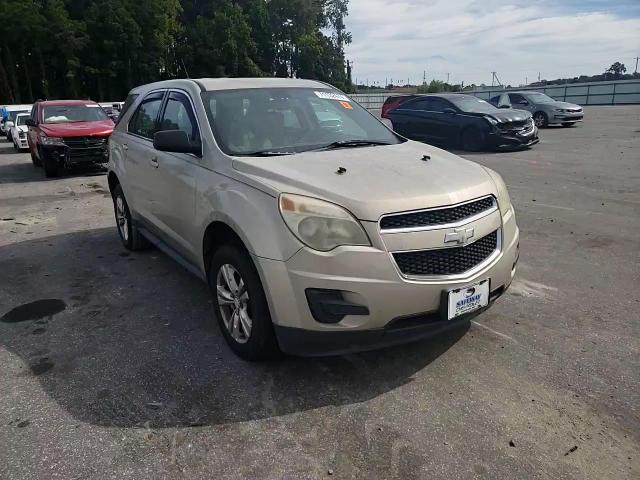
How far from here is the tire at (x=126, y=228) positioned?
19.1ft

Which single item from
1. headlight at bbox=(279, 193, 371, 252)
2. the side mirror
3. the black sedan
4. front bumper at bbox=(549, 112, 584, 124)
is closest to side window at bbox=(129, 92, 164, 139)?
the side mirror

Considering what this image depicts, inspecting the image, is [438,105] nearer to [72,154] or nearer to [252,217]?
[72,154]

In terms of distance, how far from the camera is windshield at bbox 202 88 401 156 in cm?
386

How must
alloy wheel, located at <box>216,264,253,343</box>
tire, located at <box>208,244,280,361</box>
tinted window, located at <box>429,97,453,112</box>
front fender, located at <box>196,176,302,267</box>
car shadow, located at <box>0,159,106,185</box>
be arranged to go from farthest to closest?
tinted window, located at <box>429,97,453,112</box> → car shadow, located at <box>0,159,106,185</box> → alloy wheel, located at <box>216,264,253,343</box> → tire, located at <box>208,244,280,361</box> → front fender, located at <box>196,176,302,267</box>

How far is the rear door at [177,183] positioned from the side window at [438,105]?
11.6m

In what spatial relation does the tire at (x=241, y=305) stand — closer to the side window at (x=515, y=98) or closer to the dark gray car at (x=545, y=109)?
the dark gray car at (x=545, y=109)

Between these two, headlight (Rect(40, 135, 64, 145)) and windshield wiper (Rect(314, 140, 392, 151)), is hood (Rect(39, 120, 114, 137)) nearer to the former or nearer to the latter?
headlight (Rect(40, 135, 64, 145))

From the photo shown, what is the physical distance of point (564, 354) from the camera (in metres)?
3.47

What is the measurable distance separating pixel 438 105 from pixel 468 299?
43.1 feet

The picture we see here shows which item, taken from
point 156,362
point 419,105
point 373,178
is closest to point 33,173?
point 419,105

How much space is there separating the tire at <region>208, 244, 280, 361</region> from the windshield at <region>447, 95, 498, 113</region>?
12551 millimetres

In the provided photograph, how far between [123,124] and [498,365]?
458 cm

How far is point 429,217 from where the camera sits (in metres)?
2.97

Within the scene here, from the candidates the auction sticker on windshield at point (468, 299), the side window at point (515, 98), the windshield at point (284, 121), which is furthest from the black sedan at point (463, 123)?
the auction sticker on windshield at point (468, 299)
